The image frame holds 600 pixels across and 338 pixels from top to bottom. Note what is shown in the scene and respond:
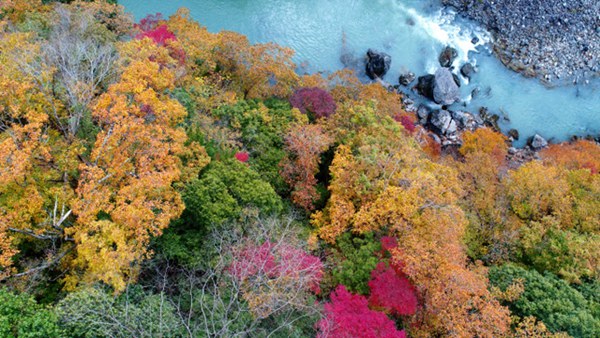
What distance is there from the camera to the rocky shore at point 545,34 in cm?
3909

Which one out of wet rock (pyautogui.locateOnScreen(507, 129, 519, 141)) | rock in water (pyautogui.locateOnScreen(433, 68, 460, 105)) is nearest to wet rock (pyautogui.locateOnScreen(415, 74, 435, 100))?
rock in water (pyautogui.locateOnScreen(433, 68, 460, 105))

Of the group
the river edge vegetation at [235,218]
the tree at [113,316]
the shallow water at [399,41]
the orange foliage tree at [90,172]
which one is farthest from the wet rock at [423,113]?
the tree at [113,316]

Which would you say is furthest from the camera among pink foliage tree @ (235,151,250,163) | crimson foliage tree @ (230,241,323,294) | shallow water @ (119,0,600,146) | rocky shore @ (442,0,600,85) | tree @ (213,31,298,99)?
rocky shore @ (442,0,600,85)

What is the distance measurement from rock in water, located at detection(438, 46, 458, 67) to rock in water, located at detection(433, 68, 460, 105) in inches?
77.7

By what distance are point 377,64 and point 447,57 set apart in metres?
7.23

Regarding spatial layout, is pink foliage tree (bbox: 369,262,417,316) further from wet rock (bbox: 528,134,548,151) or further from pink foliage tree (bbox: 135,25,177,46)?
wet rock (bbox: 528,134,548,151)

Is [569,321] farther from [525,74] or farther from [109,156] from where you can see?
[525,74]

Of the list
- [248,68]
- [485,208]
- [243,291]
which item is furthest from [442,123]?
[243,291]

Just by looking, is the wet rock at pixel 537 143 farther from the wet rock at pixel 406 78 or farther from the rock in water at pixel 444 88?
the wet rock at pixel 406 78

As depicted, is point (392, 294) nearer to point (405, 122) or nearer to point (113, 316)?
point (113, 316)

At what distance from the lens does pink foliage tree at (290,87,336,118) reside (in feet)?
83.4

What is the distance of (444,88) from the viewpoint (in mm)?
36688

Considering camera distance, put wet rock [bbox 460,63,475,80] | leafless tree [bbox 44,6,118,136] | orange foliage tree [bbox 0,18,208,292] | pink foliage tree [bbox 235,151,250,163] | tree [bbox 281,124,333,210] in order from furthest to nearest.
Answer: wet rock [bbox 460,63,475,80] → tree [bbox 281,124,333,210] → pink foliage tree [bbox 235,151,250,163] → leafless tree [bbox 44,6,118,136] → orange foliage tree [bbox 0,18,208,292]

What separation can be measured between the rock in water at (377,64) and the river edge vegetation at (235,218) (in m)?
12.9
